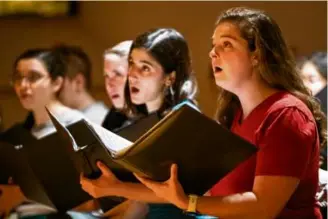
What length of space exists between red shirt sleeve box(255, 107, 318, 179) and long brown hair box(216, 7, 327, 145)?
12cm

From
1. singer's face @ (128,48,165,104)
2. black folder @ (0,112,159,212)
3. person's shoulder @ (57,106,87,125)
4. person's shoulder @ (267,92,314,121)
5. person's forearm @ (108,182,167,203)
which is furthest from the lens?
person's shoulder @ (57,106,87,125)

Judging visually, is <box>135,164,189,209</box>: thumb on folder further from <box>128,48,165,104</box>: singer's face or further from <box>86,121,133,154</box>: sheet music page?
<box>128,48,165,104</box>: singer's face

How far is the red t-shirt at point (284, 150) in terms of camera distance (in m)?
1.46

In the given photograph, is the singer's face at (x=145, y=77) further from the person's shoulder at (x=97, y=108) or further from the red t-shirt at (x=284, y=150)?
the person's shoulder at (x=97, y=108)

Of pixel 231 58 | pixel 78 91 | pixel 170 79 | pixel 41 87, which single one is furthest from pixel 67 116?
pixel 231 58

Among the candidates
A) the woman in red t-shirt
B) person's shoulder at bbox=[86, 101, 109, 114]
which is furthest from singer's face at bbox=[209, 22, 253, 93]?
person's shoulder at bbox=[86, 101, 109, 114]

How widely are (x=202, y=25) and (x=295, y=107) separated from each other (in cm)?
271

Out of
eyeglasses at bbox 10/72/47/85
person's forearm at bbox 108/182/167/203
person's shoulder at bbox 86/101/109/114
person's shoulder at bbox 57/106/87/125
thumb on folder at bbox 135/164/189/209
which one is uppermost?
eyeglasses at bbox 10/72/47/85

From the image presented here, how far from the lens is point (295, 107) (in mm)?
1506

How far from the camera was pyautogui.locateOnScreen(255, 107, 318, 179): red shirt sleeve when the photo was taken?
1.45 metres

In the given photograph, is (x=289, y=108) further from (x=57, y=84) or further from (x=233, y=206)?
(x=57, y=84)

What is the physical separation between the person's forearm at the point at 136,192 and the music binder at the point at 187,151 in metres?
0.08

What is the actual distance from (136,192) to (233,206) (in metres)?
0.27

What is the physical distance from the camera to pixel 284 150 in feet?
4.78
